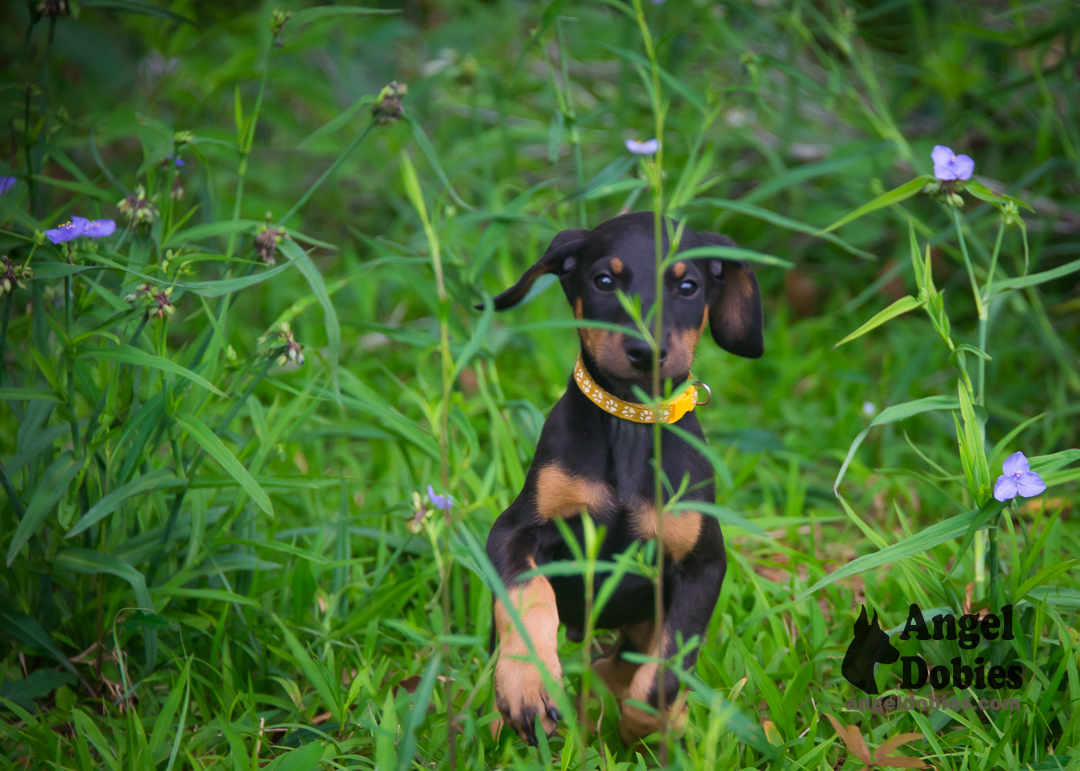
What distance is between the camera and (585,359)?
7.25 ft

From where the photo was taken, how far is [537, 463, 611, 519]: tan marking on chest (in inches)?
82.4

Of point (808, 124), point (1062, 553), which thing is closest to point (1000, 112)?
point (808, 124)

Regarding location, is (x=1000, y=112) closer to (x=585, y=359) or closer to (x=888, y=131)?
(x=888, y=131)

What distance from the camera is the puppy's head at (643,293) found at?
79.2 inches

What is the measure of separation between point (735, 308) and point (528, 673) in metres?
1.19

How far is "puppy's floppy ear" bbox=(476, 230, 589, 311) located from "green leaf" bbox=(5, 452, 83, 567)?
1.25 m

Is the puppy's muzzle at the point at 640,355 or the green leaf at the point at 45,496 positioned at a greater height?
the puppy's muzzle at the point at 640,355

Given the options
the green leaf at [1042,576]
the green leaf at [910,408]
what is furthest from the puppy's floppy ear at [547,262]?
the green leaf at [1042,576]

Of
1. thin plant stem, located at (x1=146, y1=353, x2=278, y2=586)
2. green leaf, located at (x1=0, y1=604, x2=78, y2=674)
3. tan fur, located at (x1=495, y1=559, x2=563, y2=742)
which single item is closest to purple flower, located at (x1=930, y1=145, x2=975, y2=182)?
tan fur, located at (x1=495, y1=559, x2=563, y2=742)

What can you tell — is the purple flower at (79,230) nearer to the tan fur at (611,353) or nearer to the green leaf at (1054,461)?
the tan fur at (611,353)

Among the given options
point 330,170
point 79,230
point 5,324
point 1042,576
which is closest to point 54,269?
point 79,230

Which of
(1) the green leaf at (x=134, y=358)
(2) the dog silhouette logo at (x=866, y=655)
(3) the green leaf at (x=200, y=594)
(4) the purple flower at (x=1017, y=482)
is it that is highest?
(1) the green leaf at (x=134, y=358)

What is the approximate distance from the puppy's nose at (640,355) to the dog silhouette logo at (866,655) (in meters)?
1.13

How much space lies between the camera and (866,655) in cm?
245
